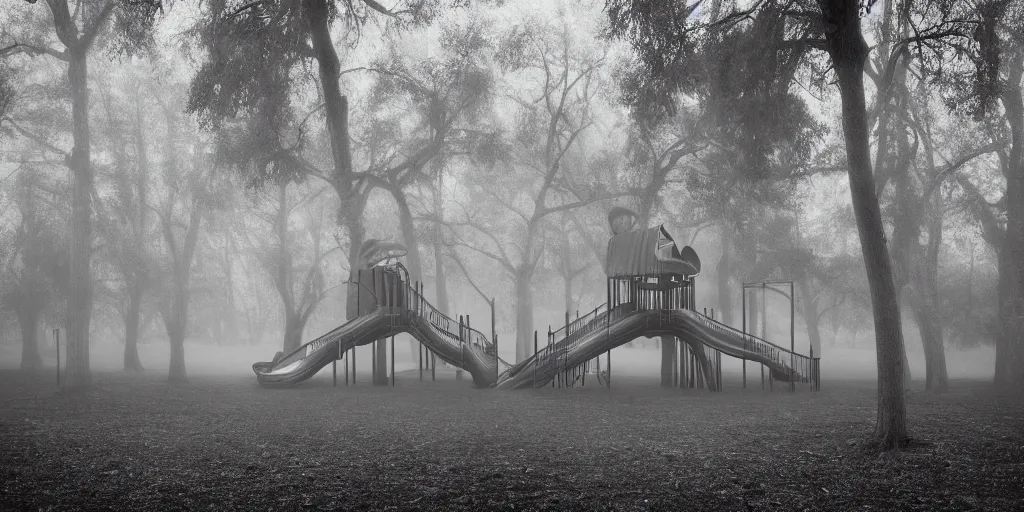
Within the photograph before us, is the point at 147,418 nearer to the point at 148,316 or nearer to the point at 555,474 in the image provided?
the point at 555,474

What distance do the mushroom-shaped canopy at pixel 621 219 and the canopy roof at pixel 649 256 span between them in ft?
8.55

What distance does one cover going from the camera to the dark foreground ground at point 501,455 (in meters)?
8.62

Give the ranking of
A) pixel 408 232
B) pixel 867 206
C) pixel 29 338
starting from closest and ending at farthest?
pixel 867 206, pixel 408 232, pixel 29 338

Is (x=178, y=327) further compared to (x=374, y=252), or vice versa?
(x=178, y=327)

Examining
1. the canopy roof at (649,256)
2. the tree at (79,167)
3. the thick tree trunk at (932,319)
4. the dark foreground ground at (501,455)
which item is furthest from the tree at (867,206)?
the tree at (79,167)

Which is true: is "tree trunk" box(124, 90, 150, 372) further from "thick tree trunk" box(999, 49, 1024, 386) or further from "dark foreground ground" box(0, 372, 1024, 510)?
"thick tree trunk" box(999, 49, 1024, 386)

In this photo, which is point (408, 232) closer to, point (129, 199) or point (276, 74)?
point (276, 74)

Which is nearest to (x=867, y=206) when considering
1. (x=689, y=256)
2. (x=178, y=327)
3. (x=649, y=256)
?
(x=649, y=256)

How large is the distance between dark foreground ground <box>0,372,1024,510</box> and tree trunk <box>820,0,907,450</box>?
62cm

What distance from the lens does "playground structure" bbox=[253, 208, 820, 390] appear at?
2195 centimetres

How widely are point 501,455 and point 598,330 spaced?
11193 millimetres

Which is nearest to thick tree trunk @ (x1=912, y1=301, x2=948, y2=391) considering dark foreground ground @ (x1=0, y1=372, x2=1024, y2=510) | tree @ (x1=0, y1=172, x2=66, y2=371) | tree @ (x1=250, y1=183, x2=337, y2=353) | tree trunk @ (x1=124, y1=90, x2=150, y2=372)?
dark foreground ground @ (x1=0, y1=372, x2=1024, y2=510)

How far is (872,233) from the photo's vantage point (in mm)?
11398

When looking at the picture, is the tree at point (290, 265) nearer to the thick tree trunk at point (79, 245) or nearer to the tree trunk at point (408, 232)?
the tree trunk at point (408, 232)
